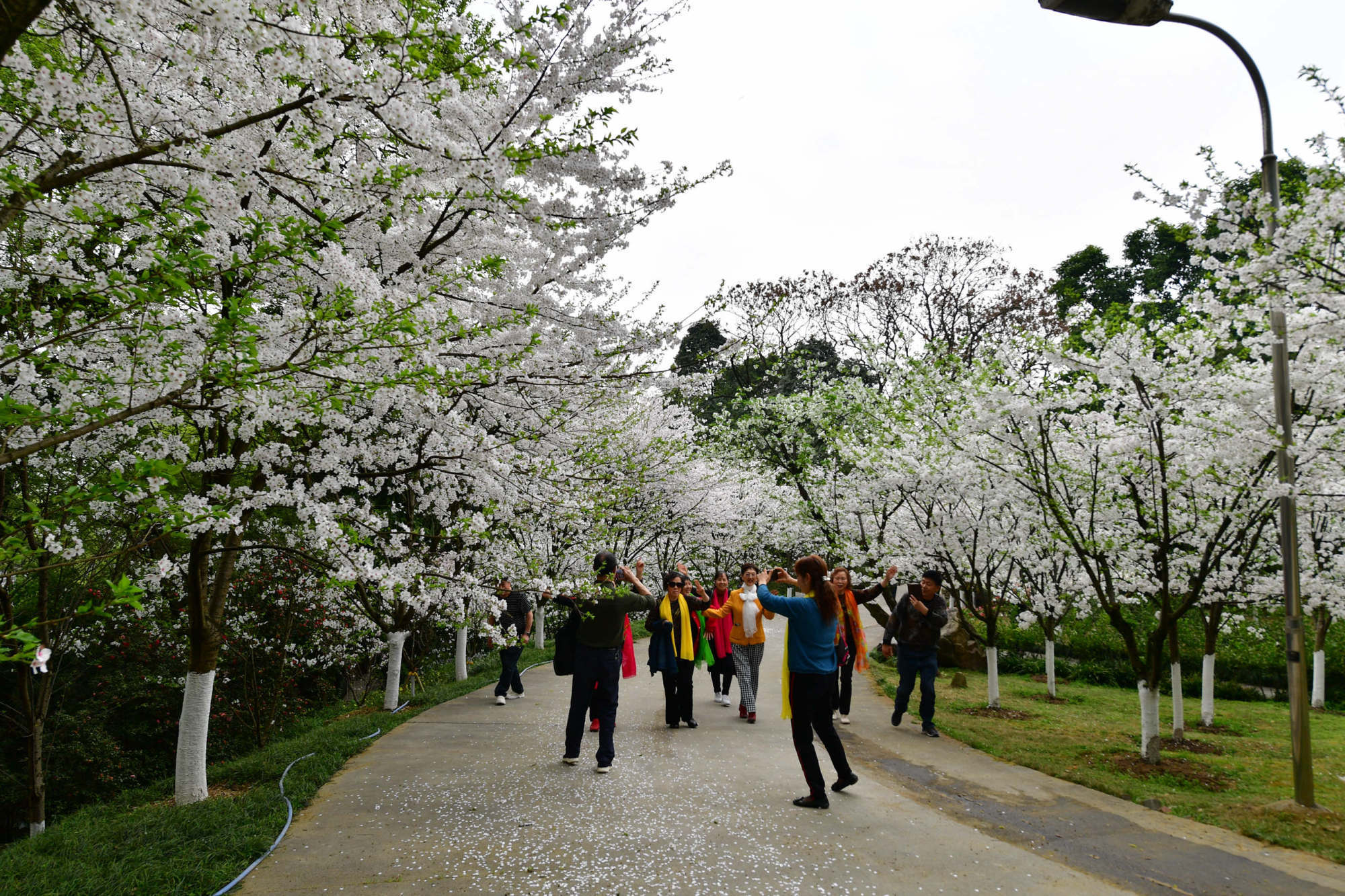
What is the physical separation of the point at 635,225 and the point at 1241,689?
13.8 metres

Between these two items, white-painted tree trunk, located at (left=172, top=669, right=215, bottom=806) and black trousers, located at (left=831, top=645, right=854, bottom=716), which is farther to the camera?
black trousers, located at (left=831, top=645, right=854, bottom=716)

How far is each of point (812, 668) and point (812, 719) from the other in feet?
1.23

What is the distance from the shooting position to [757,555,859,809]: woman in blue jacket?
524cm

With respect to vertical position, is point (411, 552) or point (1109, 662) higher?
point (411, 552)

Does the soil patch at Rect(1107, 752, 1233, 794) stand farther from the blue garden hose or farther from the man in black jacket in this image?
the blue garden hose

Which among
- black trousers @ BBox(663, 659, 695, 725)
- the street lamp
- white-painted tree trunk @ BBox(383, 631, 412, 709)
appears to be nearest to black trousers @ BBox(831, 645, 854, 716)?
black trousers @ BBox(663, 659, 695, 725)

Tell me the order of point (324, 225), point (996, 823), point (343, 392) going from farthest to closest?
point (996, 823) → point (343, 392) → point (324, 225)

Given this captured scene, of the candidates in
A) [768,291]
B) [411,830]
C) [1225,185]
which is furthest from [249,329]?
[768,291]

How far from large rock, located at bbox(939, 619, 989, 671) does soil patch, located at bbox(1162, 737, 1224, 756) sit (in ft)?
19.9

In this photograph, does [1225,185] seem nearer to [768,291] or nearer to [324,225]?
[324,225]

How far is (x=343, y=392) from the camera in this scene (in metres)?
4.04

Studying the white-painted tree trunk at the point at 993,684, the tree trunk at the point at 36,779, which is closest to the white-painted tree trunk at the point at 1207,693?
the white-painted tree trunk at the point at 993,684

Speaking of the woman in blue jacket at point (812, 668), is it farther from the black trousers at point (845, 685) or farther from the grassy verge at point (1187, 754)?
the grassy verge at point (1187, 754)

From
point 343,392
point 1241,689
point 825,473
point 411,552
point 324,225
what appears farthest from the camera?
point 825,473
